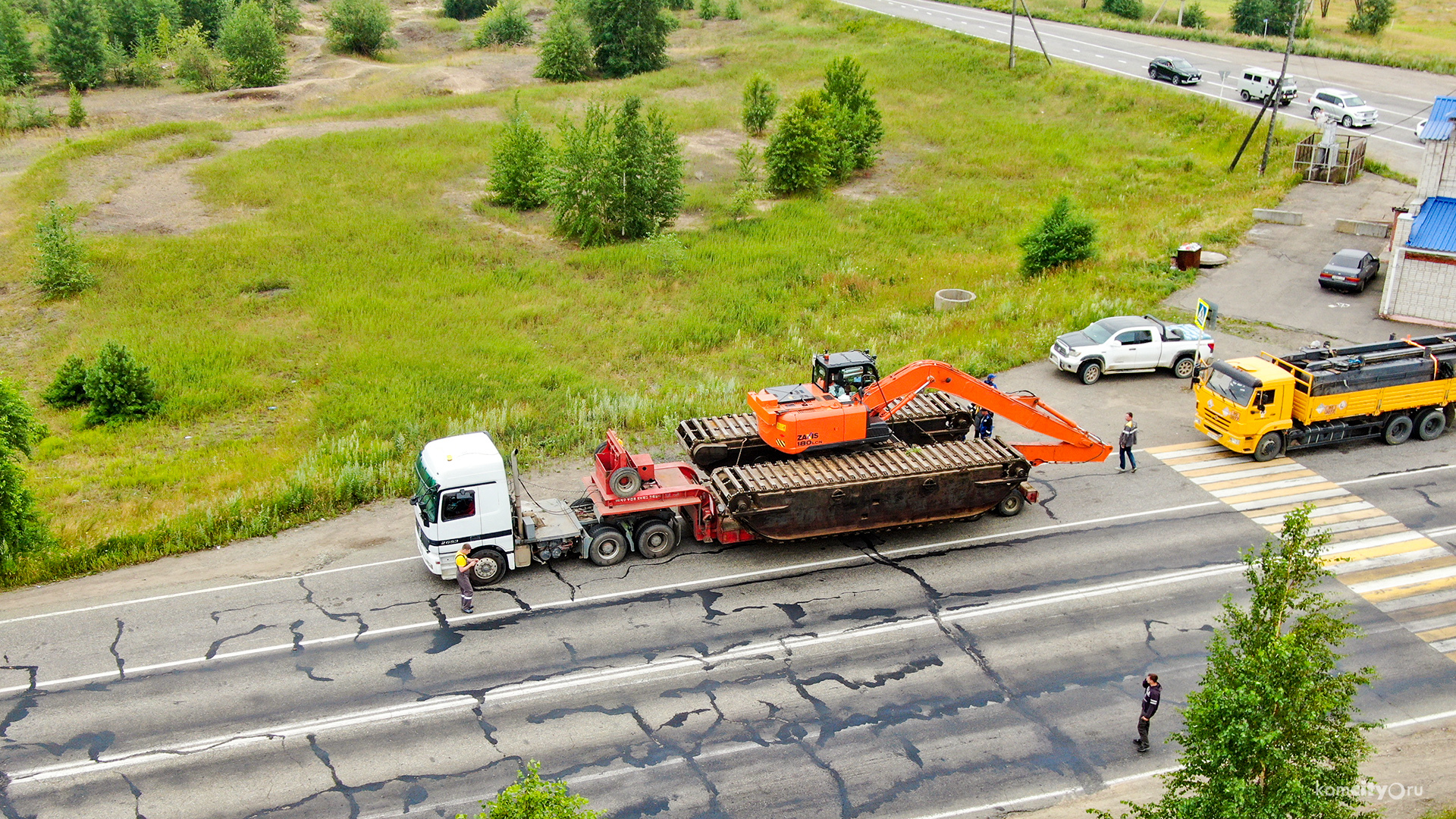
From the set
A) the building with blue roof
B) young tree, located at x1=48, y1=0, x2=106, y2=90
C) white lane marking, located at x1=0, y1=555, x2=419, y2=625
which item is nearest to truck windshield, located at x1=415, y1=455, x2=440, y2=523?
white lane marking, located at x1=0, y1=555, x2=419, y2=625

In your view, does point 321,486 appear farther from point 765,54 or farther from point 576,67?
point 765,54

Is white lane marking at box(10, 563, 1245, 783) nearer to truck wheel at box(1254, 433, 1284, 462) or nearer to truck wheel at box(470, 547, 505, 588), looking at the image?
truck wheel at box(470, 547, 505, 588)

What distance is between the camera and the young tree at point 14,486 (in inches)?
809

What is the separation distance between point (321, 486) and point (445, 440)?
15.6 feet

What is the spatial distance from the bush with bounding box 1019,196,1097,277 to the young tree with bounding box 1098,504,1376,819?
29.7 meters

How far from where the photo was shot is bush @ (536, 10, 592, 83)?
233 ft

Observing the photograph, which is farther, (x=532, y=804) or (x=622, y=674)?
(x=622, y=674)

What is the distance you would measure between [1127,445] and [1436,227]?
16.7 metres

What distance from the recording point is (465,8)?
98.5m

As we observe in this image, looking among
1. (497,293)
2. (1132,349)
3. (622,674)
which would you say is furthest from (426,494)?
(1132,349)

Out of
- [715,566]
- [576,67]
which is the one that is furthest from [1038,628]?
[576,67]

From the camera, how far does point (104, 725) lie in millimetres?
17047

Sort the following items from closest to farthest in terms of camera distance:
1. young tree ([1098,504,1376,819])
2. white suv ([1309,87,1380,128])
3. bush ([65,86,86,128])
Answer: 1. young tree ([1098,504,1376,819])
2. white suv ([1309,87,1380,128])
3. bush ([65,86,86,128])

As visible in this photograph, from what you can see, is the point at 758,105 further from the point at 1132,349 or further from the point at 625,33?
the point at 1132,349
